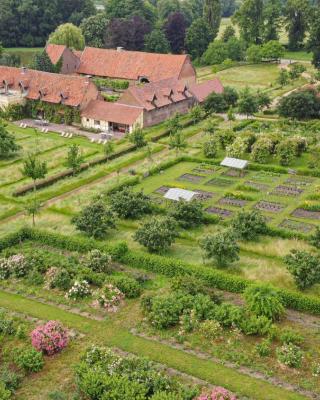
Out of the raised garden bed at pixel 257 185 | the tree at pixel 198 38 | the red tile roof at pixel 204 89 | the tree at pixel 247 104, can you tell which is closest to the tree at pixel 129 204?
the raised garden bed at pixel 257 185

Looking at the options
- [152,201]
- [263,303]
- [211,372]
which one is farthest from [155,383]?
[152,201]

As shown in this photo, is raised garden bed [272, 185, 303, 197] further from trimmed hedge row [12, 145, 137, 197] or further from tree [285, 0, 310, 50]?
tree [285, 0, 310, 50]

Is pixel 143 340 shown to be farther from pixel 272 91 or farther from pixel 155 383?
pixel 272 91

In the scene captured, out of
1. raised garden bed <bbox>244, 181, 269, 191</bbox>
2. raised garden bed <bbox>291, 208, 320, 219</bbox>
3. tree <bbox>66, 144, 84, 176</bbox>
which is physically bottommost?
raised garden bed <bbox>291, 208, 320, 219</bbox>

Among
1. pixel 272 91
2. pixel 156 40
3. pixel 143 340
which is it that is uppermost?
pixel 156 40

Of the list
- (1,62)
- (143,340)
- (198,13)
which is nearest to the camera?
(143,340)

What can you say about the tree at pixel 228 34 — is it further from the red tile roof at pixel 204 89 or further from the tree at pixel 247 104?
the tree at pixel 247 104

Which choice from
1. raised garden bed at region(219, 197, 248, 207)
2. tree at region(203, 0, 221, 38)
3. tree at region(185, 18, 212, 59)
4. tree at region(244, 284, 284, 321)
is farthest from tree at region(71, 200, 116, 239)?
tree at region(203, 0, 221, 38)
